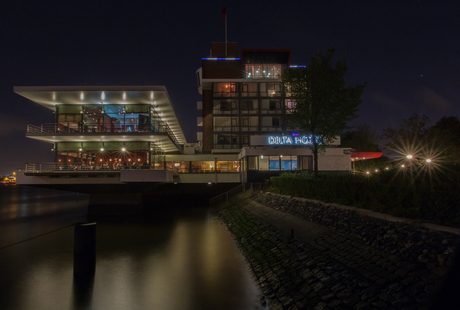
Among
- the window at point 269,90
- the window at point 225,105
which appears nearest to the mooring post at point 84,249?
the window at point 225,105

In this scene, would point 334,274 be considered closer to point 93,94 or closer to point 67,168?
point 93,94

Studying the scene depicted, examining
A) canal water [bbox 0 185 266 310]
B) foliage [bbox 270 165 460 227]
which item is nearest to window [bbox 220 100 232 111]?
canal water [bbox 0 185 266 310]

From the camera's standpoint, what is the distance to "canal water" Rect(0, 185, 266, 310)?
9.60 metres

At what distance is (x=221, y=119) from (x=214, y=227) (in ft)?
111

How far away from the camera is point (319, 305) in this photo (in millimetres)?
7414

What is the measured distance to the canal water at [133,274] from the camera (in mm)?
9602

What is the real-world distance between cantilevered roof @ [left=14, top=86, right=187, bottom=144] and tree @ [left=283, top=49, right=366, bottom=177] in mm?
13214

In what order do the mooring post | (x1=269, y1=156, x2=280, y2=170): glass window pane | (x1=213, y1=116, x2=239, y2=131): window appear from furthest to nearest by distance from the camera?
(x1=213, y1=116, x2=239, y2=131): window < (x1=269, y1=156, x2=280, y2=170): glass window pane < the mooring post

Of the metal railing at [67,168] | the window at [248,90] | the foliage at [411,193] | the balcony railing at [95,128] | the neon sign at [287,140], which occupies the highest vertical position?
the window at [248,90]

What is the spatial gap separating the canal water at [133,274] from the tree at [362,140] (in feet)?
183

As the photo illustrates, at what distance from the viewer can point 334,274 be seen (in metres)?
8.32

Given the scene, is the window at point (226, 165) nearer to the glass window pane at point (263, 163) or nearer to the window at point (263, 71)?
the glass window pane at point (263, 163)

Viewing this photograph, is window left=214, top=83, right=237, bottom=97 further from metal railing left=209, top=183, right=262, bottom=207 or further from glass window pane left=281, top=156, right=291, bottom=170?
metal railing left=209, top=183, right=262, bottom=207

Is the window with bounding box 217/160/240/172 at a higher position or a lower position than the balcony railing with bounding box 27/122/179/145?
lower
